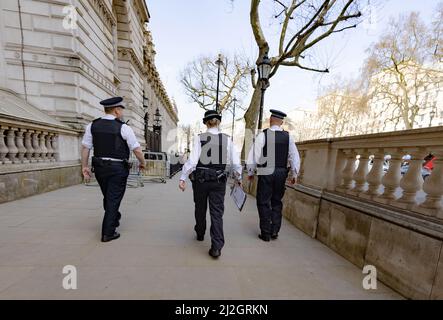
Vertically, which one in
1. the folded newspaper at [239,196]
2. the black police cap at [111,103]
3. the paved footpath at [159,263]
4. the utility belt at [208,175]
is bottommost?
the paved footpath at [159,263]

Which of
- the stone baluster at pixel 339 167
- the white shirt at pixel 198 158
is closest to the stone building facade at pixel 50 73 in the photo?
the white shirt at pixel 198 158

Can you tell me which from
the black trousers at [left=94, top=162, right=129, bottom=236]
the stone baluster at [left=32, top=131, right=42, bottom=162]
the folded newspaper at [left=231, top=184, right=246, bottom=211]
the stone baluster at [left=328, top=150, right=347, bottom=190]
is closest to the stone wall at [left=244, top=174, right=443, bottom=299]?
the stone baluster at [left=328, top=150, right=347, bottom=190]

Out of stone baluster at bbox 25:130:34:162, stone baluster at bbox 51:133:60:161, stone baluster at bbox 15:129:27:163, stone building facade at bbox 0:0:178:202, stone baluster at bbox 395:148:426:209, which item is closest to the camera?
stone baluster at bbox 395:148:426:209

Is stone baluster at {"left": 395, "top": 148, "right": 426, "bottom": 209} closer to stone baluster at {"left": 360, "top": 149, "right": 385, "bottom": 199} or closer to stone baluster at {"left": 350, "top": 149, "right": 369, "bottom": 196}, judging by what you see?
stone baluster at {"left": 360, "top": 149, "right": 385, "bottom": 199}

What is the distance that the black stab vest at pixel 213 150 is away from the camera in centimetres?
273

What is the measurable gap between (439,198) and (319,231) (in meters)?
1.71

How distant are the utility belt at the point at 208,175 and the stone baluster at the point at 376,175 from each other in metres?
2.01

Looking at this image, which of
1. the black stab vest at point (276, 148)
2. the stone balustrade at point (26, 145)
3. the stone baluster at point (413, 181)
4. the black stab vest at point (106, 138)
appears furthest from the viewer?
the stone balustrade at point (26, 145)

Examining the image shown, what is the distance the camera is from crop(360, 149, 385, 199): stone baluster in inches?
109

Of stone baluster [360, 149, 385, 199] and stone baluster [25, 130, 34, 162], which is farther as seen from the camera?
stone baluster [25, 130, 34, 162]

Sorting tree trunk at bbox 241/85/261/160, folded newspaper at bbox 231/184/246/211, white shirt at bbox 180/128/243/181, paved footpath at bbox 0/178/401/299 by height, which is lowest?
paved footpath at bbox 0/178/401/299

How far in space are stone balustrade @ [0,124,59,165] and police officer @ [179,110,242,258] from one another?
4.74m

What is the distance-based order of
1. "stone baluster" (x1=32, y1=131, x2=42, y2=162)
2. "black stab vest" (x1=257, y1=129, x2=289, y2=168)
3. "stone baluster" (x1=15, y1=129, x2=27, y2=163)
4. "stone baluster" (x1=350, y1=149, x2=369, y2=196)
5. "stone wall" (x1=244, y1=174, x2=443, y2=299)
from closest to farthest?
"stone wall" (x1=244, y1=174, x2=443, y2=299) < "stone baluster" (x1=350, y1=149, x2=369, y2=196) < "black stab vest" (x1=257, y1=129, x2=289, y2=168) < "stone baluster" (x1=15, y1=129, x2=27, y2=163) < "stone baluster" (x1=32, y1=131, x2=42, y2=162)

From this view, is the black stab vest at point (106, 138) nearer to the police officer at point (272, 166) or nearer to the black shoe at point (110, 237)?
the black shoe at point (110, 237)
